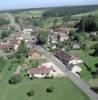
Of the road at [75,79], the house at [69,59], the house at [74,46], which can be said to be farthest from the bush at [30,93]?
the house at [74,46]

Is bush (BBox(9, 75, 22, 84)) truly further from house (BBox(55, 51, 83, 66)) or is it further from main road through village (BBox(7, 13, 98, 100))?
house (BBox(55, 51, 83, 66))

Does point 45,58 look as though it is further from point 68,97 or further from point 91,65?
point 68,97

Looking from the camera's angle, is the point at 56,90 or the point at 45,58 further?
the point at 45,58

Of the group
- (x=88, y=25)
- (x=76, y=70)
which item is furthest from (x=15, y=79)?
(x=88, y=25)

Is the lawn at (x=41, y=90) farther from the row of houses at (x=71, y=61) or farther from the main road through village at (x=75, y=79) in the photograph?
the row of houses at (x=71, y=61)

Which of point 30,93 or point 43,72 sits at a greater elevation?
point 30,93

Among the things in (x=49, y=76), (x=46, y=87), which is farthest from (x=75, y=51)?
(x=46, y=87)

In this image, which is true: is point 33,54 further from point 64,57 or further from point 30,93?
point 30,93

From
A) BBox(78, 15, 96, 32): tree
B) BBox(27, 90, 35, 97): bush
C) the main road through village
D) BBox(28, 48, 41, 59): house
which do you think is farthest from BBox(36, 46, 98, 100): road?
BBox(78, 15, 96, 32): tree
